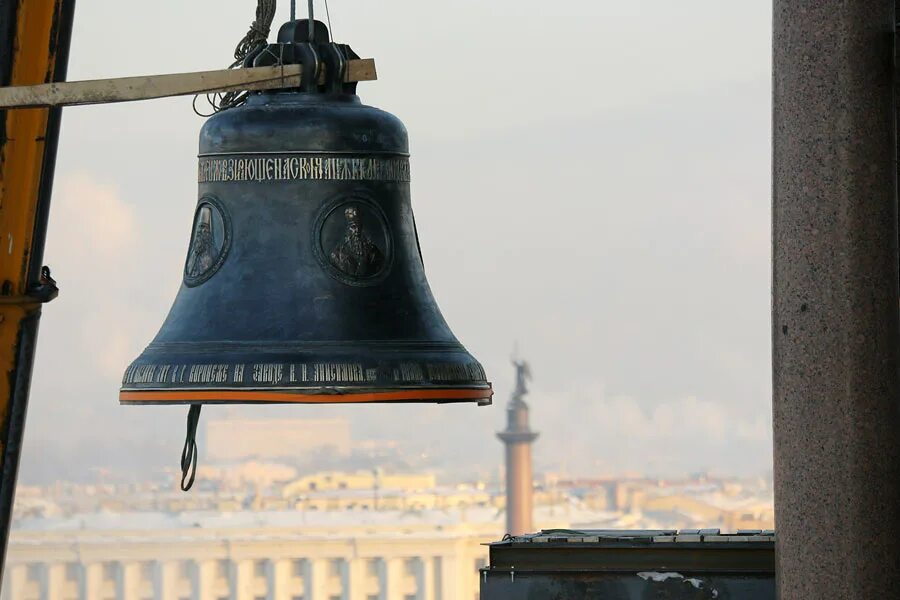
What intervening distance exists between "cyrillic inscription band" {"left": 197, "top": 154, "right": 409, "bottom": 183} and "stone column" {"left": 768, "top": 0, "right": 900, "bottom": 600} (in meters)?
0.80

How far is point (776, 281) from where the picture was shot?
412 cm

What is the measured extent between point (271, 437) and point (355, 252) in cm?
3269

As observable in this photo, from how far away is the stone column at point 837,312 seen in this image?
3990 mm

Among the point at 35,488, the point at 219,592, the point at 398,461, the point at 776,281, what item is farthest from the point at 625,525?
the point at 776,281

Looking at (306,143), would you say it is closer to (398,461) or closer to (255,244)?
(255,244)

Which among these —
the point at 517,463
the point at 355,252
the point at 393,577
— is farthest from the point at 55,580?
the point at 355,252

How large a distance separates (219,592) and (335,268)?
34.5 m

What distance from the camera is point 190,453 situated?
3.91 meters

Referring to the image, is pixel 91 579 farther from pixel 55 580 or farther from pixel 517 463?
pixel 517 463

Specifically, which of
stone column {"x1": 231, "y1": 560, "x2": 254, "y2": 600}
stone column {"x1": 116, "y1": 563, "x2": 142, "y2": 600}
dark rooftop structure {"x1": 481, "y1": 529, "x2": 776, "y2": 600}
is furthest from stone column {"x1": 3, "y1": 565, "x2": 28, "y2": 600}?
dark rooftop structure {"x1": 481, "y1": 529, "x2": 776, "y2": 600}

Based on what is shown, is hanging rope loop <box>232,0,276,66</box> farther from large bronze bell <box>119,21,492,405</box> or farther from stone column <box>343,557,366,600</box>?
stone column <box>343,557,366,600</box>

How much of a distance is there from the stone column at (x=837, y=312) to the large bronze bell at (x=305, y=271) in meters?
0.66

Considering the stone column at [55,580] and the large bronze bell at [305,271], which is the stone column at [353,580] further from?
the large bronze bell at [305,271]

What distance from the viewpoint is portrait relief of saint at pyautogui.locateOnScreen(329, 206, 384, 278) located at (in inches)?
153
